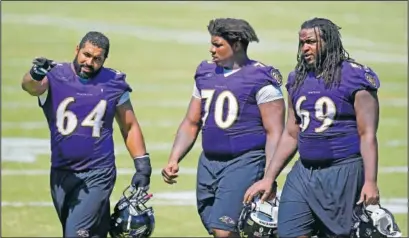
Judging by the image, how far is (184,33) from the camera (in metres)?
29.8

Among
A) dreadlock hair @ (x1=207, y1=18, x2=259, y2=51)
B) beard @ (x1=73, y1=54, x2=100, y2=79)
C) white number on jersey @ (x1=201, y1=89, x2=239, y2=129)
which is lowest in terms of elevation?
white number on jersey @ (x1=201, y1=89, x2=239, y2=129)

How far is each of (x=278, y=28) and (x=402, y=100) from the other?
32.3 feet

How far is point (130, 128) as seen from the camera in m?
9.20

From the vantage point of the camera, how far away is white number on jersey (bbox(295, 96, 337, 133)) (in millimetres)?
8422

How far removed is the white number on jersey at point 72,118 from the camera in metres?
8.96

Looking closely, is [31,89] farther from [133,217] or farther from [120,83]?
[133,217]

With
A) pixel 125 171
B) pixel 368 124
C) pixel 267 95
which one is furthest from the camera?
pixel 125 171

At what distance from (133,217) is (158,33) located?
20.7 meters

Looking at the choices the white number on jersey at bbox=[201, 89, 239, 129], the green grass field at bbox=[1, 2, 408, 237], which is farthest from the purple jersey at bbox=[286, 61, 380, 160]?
the green grass field at bbox=[1, 2, 408, 237]

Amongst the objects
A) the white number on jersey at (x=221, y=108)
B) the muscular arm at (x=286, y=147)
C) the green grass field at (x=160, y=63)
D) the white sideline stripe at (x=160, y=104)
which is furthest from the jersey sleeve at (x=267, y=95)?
the white sideline stripe at (x=160, y=104)

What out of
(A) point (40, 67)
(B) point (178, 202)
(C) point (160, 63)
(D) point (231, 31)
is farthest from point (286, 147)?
(C) point (160, 63)

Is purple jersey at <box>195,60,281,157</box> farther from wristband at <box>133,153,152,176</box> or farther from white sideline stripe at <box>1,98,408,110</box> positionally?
white sideline stripe at <box>1,98,408,110</box>

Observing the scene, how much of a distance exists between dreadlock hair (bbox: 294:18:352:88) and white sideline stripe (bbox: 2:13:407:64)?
58.5ft

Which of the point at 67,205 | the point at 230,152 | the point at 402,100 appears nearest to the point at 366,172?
the point at 230,152
